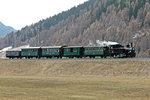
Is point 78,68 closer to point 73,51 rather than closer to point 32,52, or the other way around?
point 73,51

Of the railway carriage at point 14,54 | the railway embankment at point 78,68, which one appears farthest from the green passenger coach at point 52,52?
the railway carriage at point 14,54

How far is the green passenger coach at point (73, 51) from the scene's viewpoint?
264ft

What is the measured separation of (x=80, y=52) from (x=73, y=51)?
6.36ft

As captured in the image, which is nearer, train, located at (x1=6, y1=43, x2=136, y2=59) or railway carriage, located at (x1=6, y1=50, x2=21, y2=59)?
train, located at (x1=6, y1=43, x2=136, y2=59)

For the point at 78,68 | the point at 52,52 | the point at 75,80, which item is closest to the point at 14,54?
the point at 52,52

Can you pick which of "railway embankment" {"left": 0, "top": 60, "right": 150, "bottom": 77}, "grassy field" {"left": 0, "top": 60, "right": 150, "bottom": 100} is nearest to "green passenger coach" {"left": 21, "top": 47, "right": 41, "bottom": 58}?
"railway embankment" {"left": 0, "top": 60, "right": 150, "bottom": 77}

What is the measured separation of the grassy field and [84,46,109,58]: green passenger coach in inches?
336

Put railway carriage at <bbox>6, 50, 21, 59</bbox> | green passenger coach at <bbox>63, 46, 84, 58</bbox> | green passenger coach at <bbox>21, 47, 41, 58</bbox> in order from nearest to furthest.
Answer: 1. green passenger coach at <bbox>63, 46, 84, 58</bbox>
2. green passenger coach at <bbox>21, 47, 41, 58</bbox>
3. railway carriage at <bbox>6, 50, 21, 59</bbox>

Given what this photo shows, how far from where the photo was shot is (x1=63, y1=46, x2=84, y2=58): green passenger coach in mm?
80438

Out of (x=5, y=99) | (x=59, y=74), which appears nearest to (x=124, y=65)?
(x=59, y=74)

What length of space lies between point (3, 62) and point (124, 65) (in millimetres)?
35208

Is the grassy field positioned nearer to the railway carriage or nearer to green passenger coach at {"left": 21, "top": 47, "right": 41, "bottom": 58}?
green passenger coach at {"left": 21, "top": 47, "right": 41, "bottom": 58}

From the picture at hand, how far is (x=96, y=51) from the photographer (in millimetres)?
76375

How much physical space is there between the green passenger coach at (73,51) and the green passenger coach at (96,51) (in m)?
1.54
